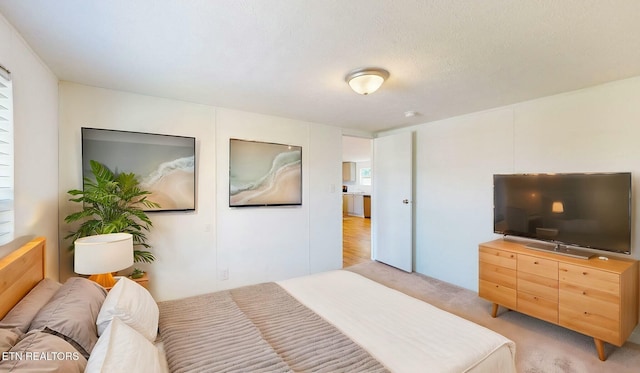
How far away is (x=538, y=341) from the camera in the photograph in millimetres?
2303

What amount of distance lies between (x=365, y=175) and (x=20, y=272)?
31.6 ft

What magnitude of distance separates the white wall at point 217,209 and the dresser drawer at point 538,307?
2.37 meters

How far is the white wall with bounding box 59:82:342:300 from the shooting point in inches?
99.0

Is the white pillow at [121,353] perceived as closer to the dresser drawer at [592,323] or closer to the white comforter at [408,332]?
the white comforter at [408,332]

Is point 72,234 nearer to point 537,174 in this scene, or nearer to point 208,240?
point 208,240

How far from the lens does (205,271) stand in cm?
312

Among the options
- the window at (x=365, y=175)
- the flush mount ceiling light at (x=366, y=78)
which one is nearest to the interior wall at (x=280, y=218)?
the flush mount ceiling light at (x=366, y=78)

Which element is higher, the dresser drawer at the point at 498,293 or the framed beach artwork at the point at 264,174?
the framed beach artwork at the point at 264,174

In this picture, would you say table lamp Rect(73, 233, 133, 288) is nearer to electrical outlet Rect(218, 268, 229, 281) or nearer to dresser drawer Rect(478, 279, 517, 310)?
electrical outlet Rect(218, 268, 229, 281)

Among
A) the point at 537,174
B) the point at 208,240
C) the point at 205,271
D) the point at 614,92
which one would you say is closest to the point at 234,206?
the point at 208,240

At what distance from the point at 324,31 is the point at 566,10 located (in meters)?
1.28

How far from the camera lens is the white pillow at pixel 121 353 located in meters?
0.95

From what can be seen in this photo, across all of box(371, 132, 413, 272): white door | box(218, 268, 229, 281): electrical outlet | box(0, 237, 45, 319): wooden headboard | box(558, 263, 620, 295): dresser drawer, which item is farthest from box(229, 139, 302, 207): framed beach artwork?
box(558, 263, 620, 295): dresser drawer

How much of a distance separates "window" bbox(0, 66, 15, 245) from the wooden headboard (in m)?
0.13
